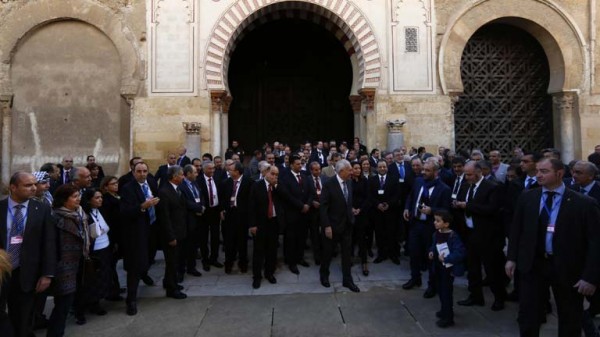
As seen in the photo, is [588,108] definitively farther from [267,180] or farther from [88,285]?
[88,285]

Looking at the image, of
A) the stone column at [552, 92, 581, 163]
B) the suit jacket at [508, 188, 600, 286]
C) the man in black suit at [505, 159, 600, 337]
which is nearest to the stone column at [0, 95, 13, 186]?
the man in black suit at [505, 159, 600, 337]

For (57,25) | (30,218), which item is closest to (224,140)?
(57,25)

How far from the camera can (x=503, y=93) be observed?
1159 cm

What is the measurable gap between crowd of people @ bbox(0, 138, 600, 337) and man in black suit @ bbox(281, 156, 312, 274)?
0.06 ft

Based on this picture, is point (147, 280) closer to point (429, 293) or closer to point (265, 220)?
point (265, 220)

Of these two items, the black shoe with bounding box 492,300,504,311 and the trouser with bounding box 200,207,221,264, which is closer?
the black shoe with bounding box 492,300,504,311

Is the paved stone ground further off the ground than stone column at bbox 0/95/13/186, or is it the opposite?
stone column at bbox 0/95/13/186

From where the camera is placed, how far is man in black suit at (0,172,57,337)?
3355 millimetres

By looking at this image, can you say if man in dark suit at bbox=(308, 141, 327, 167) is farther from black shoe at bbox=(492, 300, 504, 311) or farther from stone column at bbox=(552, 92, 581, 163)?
stone column at bbox=(552, 92, 581, 163)

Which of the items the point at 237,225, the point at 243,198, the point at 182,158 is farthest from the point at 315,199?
the point at 182,158

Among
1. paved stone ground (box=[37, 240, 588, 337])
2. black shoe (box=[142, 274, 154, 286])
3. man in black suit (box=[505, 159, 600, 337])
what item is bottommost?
paved stone ground (box=[37, 240, 588, 337])

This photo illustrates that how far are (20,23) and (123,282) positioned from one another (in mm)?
7812

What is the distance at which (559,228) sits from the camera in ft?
10.6

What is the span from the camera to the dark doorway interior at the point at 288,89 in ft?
45.4
